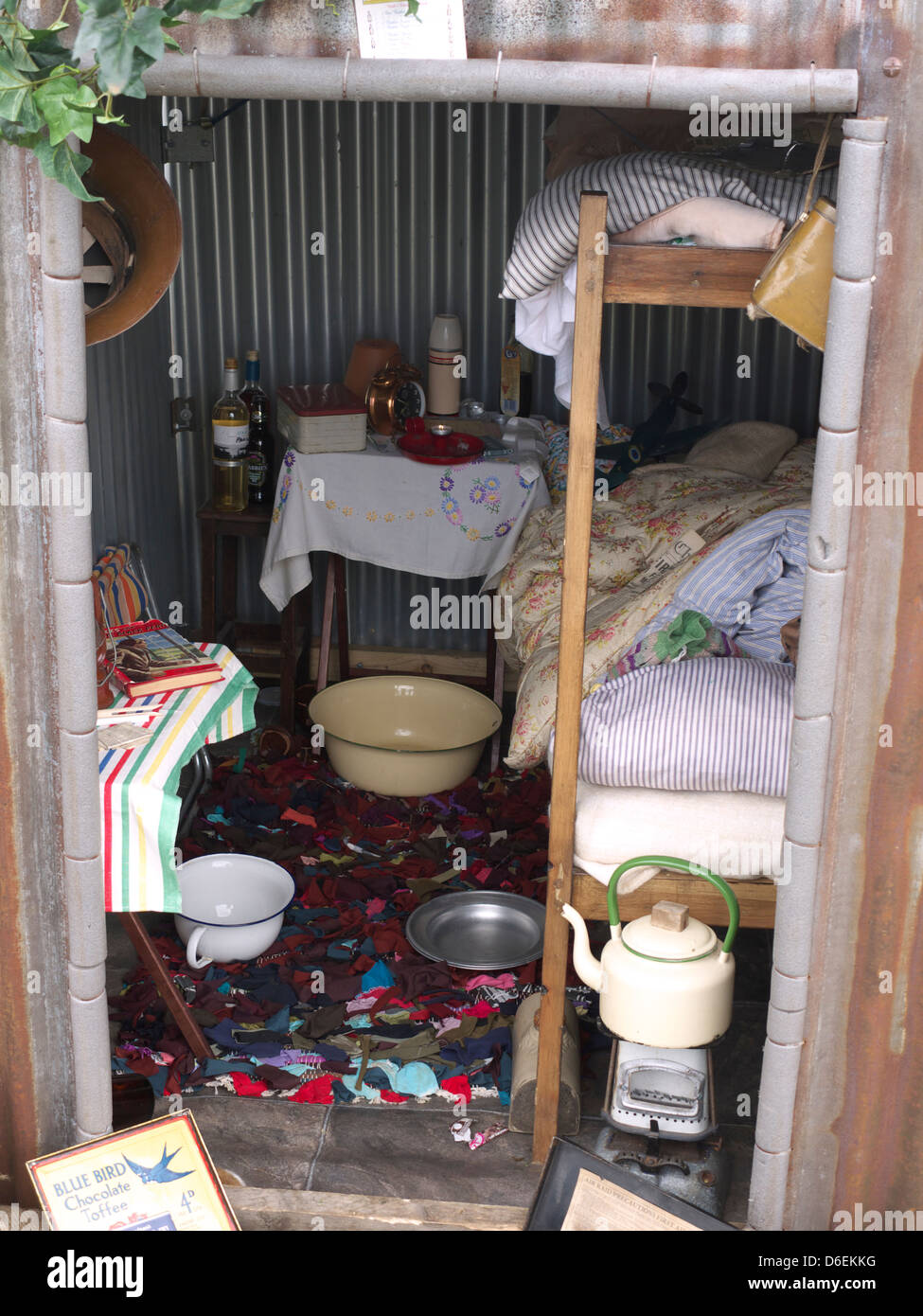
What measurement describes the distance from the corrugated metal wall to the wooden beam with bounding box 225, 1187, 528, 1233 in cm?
306

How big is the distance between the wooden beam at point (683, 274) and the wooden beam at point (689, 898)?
125 centimetres

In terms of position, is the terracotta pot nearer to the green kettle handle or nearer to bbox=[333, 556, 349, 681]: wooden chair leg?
bbox=[333, 556, 349, 681]: wooden chair leg

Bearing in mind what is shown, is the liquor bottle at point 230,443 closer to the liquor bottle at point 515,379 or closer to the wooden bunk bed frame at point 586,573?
the liquor bottle at point 515,379

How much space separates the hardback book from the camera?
5199mm

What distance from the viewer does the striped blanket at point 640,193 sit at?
2764mm

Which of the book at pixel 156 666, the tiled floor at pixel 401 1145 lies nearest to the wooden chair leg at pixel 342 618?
the book at pixel 156 666

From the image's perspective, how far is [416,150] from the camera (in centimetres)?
571

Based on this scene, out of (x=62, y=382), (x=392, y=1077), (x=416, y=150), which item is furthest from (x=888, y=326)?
(x=416, y=150)

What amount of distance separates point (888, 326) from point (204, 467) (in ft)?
13.6

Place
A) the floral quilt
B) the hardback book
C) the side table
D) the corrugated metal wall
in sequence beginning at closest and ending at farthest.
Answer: the floral quilt → the hardback book → the side table → the corrugated metal wall

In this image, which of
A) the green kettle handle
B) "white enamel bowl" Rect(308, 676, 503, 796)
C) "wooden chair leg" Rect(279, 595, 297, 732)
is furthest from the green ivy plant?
"wooden chair leg" Rect(279, 595, 297, 732)

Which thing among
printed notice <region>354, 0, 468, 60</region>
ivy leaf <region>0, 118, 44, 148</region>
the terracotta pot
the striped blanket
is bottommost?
the terracotta pot

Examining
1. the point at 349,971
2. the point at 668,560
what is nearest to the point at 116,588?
the point at 349,971

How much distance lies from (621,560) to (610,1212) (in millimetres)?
2520
